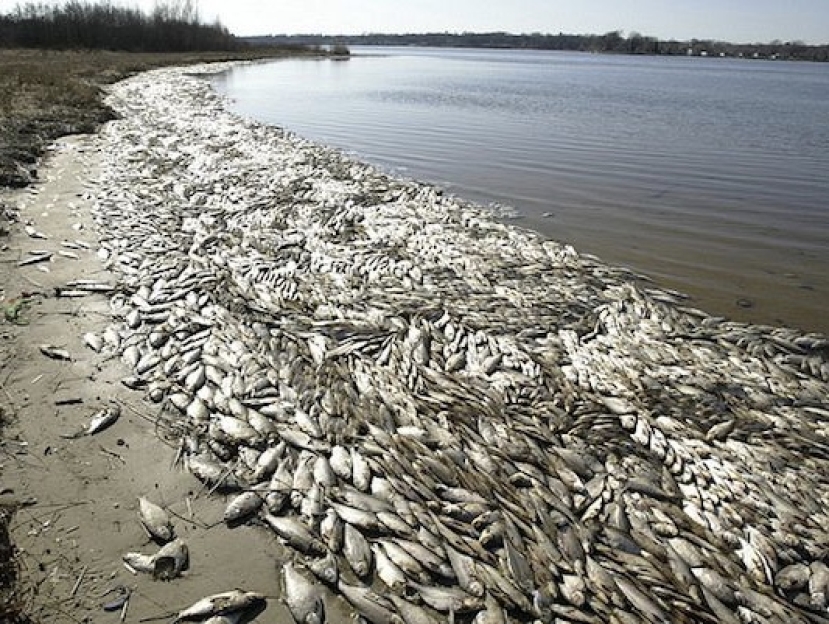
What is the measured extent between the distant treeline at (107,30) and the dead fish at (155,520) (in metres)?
86.4

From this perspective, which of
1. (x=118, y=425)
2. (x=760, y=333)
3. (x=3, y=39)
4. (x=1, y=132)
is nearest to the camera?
(x=118, y=425)

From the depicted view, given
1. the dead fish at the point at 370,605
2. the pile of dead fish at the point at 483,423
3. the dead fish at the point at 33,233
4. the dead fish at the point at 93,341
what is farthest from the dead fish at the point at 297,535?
the dead fish at the point at 33,233

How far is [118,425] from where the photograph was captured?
5.59 meters

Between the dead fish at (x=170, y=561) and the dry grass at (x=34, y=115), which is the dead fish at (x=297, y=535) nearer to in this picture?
the dead fish at (x=170, y=561)

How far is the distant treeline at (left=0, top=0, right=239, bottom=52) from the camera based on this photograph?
239 feet

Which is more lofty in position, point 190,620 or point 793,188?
point 793,188

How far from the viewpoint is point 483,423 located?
5574 mm

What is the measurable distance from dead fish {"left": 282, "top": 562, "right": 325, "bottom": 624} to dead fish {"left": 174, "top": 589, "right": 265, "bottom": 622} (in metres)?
0.20

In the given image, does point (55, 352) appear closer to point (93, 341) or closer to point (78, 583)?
point (93, 341)

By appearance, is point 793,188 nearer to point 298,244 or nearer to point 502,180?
point 502,180

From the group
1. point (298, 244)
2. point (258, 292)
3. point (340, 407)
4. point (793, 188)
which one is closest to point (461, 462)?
point (340, 407)

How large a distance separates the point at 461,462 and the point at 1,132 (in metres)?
19.7


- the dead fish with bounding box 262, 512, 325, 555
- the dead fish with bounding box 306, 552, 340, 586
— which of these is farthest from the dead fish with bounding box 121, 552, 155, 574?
the dead fish with bounding box 306, 552, 340, 586

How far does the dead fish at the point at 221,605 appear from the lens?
3688 millimetres
